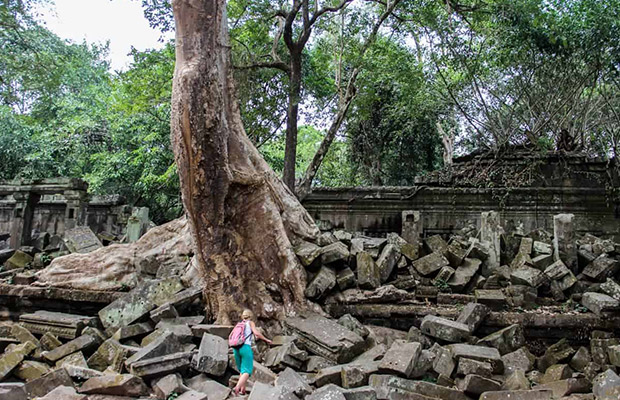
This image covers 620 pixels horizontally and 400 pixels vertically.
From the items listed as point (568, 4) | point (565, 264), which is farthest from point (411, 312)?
point (568, 4)

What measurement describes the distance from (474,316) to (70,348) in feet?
14.2

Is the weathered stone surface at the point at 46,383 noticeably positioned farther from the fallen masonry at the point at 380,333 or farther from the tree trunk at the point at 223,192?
the tree trunk at the point at 223,192

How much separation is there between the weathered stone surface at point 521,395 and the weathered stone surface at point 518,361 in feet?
2.18

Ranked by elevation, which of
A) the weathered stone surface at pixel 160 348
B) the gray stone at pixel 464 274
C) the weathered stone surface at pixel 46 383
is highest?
the gray stone at pixel 464 274

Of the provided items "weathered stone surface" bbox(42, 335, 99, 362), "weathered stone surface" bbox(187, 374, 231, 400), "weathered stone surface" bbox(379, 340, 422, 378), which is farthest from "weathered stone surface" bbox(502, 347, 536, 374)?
"weathered stone surface" bbox(42, 335, 99, 362)

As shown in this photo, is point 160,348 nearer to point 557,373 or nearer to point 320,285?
point 320,285

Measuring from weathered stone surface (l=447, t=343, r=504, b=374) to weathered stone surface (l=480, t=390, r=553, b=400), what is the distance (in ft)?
1.63

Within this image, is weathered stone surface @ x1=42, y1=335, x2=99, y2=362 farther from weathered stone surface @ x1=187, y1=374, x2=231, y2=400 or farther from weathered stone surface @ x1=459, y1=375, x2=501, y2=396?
weathered stone surface @ x1=459, y1=375, x2=501, y2=396

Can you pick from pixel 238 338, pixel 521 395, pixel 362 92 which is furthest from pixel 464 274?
pixel 362 92

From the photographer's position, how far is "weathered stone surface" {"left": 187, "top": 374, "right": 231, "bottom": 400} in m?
3.50

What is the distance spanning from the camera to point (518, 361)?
3.95m

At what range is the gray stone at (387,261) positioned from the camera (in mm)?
5227

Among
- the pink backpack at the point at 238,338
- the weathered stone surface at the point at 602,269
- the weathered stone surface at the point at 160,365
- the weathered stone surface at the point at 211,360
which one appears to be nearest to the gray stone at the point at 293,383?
the pink backpack at the point at 238,338

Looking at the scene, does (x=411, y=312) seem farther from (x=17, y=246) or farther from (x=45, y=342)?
(x=17, y=246)
